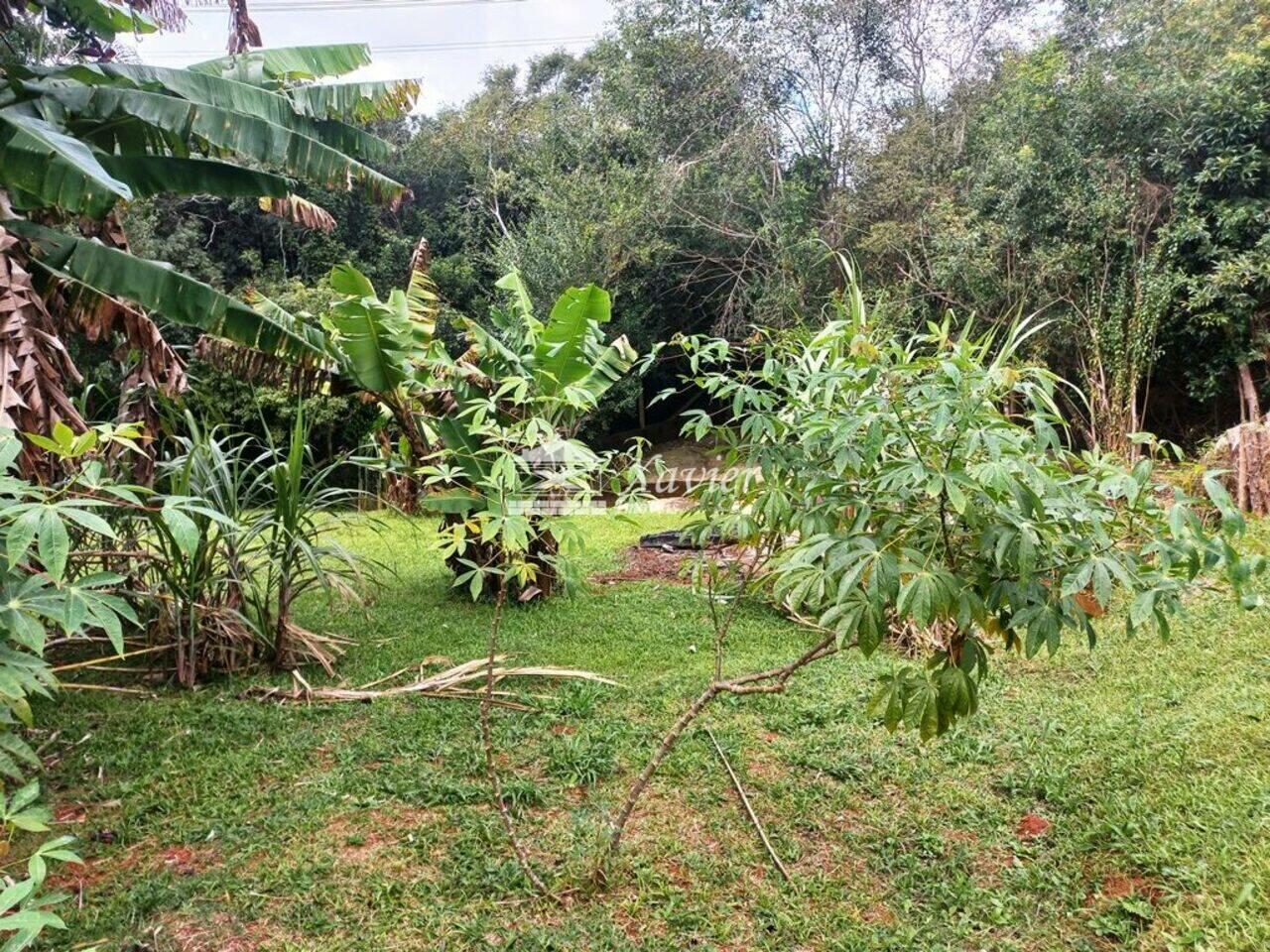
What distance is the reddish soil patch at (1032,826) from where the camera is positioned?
2.04 metres

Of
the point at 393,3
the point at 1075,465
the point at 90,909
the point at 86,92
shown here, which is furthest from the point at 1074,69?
the point at 90,909

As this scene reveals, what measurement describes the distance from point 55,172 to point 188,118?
38.7 inches

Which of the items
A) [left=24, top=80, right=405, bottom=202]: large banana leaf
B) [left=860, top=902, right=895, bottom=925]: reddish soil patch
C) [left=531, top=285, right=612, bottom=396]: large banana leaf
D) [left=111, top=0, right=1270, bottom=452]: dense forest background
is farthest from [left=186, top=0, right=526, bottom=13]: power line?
[left=860, top=902, right=895, bottom=925]: reddish soil patch

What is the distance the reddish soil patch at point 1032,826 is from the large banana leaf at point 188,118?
495 cm

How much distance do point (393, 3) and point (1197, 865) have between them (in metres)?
9.82

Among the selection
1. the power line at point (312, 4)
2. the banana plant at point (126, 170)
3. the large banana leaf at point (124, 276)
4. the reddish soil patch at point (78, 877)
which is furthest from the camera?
the power line at point (312, 4)

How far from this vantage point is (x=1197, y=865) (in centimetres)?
172

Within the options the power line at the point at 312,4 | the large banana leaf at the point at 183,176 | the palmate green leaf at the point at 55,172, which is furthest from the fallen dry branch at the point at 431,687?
the power line at the point at 312,4

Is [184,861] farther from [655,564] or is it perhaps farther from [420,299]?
[420,299]

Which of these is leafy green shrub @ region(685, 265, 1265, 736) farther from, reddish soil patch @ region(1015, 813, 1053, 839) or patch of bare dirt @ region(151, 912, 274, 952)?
patch of bare dirt @ region(151, 912, 274, 952)

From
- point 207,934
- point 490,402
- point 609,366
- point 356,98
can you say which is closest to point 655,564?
point 609,366

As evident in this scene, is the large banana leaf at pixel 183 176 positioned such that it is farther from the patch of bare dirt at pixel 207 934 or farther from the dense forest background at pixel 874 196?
the patch of bare dirt at pixel 207 934

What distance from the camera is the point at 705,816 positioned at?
2139 mm

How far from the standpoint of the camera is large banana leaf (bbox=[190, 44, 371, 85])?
185 inches
